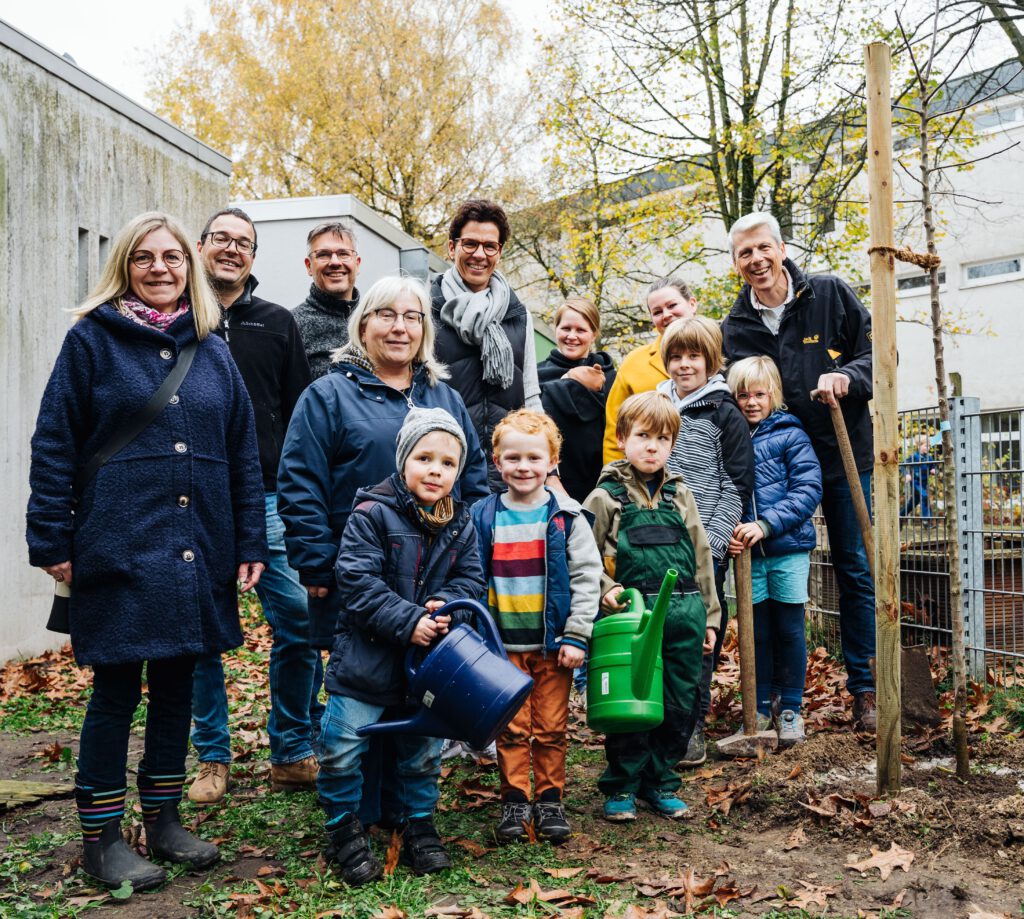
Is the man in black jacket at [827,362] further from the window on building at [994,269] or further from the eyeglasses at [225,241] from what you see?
the window on building at [994,269]

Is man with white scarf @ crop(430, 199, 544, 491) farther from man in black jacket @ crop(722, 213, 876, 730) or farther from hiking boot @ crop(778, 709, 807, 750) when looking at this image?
hiking boot @ crop(778, 709, 807, 750)

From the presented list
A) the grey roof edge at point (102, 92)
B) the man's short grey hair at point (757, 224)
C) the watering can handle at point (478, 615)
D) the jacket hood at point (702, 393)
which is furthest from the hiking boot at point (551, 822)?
the grey roof edge at point (102, 92)

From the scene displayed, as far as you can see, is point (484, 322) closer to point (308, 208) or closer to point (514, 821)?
point (514, 821)

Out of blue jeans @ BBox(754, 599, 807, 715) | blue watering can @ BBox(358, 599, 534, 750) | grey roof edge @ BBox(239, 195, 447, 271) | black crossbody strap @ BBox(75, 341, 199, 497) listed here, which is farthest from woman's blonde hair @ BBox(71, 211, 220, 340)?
grey roof edge @ BBox(239, 195, 447, 271)

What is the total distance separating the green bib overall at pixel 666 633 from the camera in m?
3.95

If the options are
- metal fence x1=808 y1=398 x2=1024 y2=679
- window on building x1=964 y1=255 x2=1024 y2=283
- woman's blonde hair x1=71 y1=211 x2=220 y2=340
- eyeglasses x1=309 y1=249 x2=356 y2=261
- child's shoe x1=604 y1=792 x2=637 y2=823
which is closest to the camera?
woman's blonde hair x1=71 y1=211 x2=220 y2=340

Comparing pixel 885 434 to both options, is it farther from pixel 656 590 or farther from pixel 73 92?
pixel 73 92

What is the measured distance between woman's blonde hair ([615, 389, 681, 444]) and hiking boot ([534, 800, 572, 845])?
146 cm

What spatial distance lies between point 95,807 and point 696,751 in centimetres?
256

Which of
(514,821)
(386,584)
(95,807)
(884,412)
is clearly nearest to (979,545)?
(884,412)

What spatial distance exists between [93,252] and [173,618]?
5.76 meters

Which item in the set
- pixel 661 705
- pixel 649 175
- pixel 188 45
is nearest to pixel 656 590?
pixel 661 705

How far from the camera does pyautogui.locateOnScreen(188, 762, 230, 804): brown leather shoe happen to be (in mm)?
4066

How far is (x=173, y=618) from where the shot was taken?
320 centimetres
